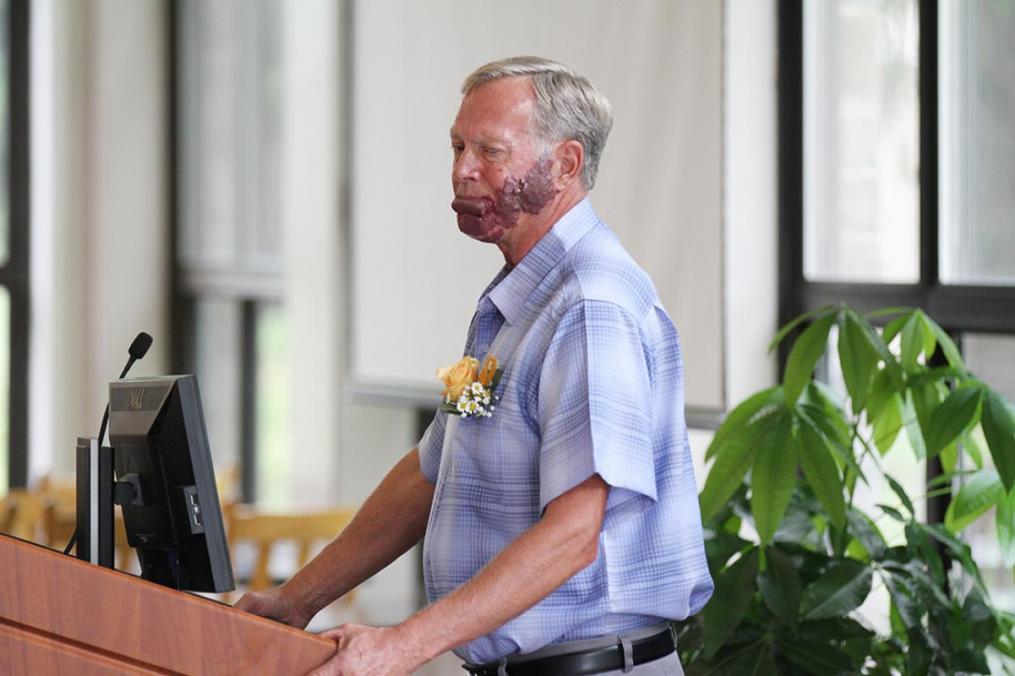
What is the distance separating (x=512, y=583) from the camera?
1641mm

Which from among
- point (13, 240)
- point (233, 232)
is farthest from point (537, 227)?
point (13, 240)

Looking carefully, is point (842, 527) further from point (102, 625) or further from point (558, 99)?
point (102, 625)

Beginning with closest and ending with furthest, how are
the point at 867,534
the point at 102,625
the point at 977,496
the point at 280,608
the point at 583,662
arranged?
the point at 102,625
the point at 583,662
the point at 280,608
the point at 977,496
the point at 867,534

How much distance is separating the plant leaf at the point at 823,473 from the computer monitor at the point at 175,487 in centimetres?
108

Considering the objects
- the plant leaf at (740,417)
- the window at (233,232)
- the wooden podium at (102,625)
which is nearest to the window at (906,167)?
the plant leaf at (740,417)

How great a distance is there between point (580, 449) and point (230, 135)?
17.1ft

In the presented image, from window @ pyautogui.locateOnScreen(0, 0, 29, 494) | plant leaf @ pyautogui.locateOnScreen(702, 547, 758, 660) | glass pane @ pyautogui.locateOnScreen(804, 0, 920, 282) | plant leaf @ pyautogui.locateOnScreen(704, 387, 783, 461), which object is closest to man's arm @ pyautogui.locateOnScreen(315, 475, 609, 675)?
plant leaf @ pyautogui.locateOnScreen(702, 547, 758, 660)

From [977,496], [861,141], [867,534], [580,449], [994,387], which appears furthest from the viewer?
[861,141]

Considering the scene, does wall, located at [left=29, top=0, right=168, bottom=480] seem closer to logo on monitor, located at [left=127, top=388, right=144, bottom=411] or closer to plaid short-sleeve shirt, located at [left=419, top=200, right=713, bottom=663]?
logo on monitor, located at [left=127, top=388, right=144, bottom=411]

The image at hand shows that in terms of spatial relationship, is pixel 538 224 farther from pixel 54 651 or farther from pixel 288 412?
pixel 288 412

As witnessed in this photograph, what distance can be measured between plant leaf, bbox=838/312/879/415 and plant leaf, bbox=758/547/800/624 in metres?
0.28

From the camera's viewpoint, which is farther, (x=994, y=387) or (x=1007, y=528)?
(x=994, y=387)

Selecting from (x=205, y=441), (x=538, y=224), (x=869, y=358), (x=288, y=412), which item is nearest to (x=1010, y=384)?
(x=869, y=358)

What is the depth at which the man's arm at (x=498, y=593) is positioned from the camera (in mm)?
1627
